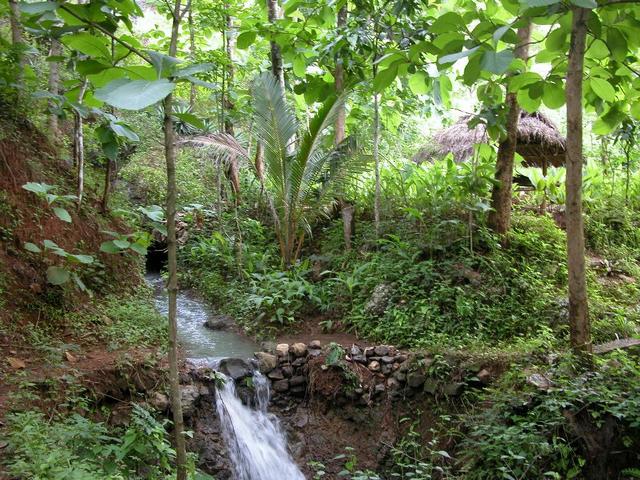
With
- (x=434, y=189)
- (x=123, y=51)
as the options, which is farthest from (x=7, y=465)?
(x=434, y=189)

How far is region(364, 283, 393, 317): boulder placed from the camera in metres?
6.57

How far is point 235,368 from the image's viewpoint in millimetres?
5516

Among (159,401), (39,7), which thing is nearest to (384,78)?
(39,7)

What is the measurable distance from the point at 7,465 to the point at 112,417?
1.46m

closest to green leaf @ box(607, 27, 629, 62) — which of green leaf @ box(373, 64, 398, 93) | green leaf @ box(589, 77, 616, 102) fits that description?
green leaf @ box(589, 77, 616, 102)

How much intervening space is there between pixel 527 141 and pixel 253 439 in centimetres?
726

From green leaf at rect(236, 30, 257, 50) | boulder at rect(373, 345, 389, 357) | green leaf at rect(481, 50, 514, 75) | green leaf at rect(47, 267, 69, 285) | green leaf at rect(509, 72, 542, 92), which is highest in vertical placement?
green leaf at rect(236, 30, 257, 50)

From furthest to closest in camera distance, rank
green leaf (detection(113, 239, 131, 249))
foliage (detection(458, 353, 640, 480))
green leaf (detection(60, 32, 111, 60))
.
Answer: foliage (detection(458, 353, 640, 480)) → green leaf (detection(113, 239, 131, 249)) → green leaf (detection(60, 32, 111, 60))

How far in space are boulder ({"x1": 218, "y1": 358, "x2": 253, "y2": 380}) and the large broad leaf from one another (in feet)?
15.5

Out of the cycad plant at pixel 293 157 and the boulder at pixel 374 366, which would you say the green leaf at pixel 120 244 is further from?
the cycad plant at pixel 293 157

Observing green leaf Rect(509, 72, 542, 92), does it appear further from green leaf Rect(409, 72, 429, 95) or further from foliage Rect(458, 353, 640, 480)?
foliage Rect(458, 353, 640, 480)

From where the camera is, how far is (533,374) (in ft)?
14.2

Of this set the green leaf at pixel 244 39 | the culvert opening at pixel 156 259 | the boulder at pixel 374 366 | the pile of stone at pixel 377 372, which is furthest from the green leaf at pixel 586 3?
the culvert opening at pixel 156 259

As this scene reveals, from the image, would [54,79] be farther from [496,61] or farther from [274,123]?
[496,61]
